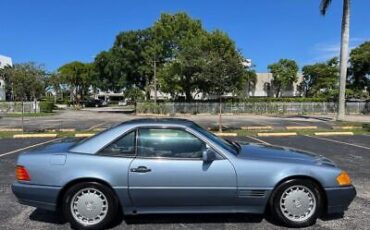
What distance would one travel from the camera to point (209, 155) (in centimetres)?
552

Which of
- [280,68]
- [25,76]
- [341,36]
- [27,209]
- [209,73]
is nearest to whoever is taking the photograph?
[27,209]

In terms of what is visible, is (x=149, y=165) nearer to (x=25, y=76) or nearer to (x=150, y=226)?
(x=150, y=226)

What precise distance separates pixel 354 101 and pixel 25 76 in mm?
36663

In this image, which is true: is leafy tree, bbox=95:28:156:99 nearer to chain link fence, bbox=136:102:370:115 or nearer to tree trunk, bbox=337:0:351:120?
chain link fence, bbox=136:102:370:115

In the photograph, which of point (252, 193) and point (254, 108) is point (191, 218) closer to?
point (252, 193)

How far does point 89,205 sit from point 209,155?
1608 millimetres

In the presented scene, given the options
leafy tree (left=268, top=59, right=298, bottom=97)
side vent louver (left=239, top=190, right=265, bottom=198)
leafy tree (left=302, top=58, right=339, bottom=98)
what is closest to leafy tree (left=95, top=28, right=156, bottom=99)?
leafy tree (left=268, top=59, right=298, bottom=97)

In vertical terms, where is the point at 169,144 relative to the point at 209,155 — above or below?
above

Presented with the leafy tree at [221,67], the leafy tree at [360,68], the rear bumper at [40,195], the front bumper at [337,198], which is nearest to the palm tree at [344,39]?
the leafy tree at [221,67]

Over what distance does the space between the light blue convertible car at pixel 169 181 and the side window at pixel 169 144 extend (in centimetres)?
1

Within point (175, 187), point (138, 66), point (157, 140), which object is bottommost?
point (175, 187)

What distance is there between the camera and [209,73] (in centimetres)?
3638

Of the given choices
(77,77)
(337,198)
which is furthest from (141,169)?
(77,77)

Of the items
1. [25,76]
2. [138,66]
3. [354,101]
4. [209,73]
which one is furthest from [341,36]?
[25,76]
